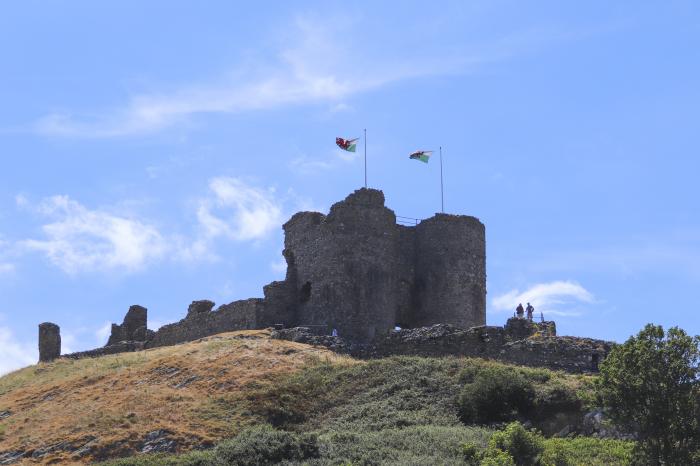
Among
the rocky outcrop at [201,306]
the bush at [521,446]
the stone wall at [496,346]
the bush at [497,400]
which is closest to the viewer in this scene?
the bush at [521,446]

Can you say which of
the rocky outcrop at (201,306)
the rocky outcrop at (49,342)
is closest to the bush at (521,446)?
the rocky outcrop at (201,306)

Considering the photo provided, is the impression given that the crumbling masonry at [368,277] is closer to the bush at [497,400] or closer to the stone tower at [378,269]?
the stone tower at [378,269]

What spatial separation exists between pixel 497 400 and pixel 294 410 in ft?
20.1

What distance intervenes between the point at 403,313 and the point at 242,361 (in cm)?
1061

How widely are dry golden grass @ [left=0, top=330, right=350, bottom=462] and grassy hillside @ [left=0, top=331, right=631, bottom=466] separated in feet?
0.22

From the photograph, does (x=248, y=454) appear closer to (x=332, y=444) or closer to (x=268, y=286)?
(x=332, y=444)

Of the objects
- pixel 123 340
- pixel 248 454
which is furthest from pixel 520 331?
pixel 123 340

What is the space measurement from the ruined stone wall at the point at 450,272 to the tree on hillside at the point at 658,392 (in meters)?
21.2

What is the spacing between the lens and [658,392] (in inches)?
1029

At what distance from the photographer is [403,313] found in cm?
4869

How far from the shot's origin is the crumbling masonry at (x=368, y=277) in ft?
152

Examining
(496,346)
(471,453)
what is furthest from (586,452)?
(496,346)

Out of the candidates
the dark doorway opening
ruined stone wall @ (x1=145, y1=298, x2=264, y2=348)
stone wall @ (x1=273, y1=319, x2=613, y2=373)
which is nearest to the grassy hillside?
stone wall @ (x1=273, y1=319, x2=613, y2=373)

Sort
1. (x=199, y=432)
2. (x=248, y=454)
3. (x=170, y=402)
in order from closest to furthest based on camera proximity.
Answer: (x=248, y=454) < (x=199, y=432) < (x=170, y=402)
